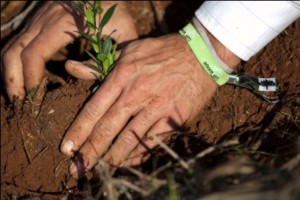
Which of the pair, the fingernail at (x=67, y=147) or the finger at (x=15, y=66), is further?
the finger at (x=15, y=66)

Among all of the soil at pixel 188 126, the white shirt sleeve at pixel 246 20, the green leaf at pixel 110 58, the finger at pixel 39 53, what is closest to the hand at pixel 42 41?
the finger at pixel 39 53

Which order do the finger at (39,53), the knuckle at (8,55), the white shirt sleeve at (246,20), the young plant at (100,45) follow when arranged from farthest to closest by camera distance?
the knuckle at (8,55)
the finger at (39,53)
the young plant at (100,45)
the white shirt sleeve at (246,20)

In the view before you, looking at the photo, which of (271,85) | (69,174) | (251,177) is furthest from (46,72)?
(251,177)

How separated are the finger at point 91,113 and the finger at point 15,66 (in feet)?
2.50

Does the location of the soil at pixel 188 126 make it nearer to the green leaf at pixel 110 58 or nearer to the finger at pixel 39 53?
the green leaf at pixel 110 58

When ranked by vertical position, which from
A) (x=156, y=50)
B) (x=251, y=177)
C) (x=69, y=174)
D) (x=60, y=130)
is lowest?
(x=69, y=174)

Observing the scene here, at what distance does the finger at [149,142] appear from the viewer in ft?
5.39

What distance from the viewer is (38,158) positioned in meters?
1.84

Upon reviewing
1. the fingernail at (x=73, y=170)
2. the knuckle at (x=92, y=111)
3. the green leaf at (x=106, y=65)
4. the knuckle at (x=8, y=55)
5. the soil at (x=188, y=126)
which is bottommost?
the fingernail at (x=73, y=170)

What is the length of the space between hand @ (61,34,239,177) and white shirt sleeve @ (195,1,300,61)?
0.19 meters

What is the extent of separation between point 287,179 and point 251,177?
0.36 feet

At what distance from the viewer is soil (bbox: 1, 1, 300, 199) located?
1637mm

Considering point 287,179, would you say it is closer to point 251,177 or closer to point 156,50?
point 251,177

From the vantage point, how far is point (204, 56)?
1.79 metres
